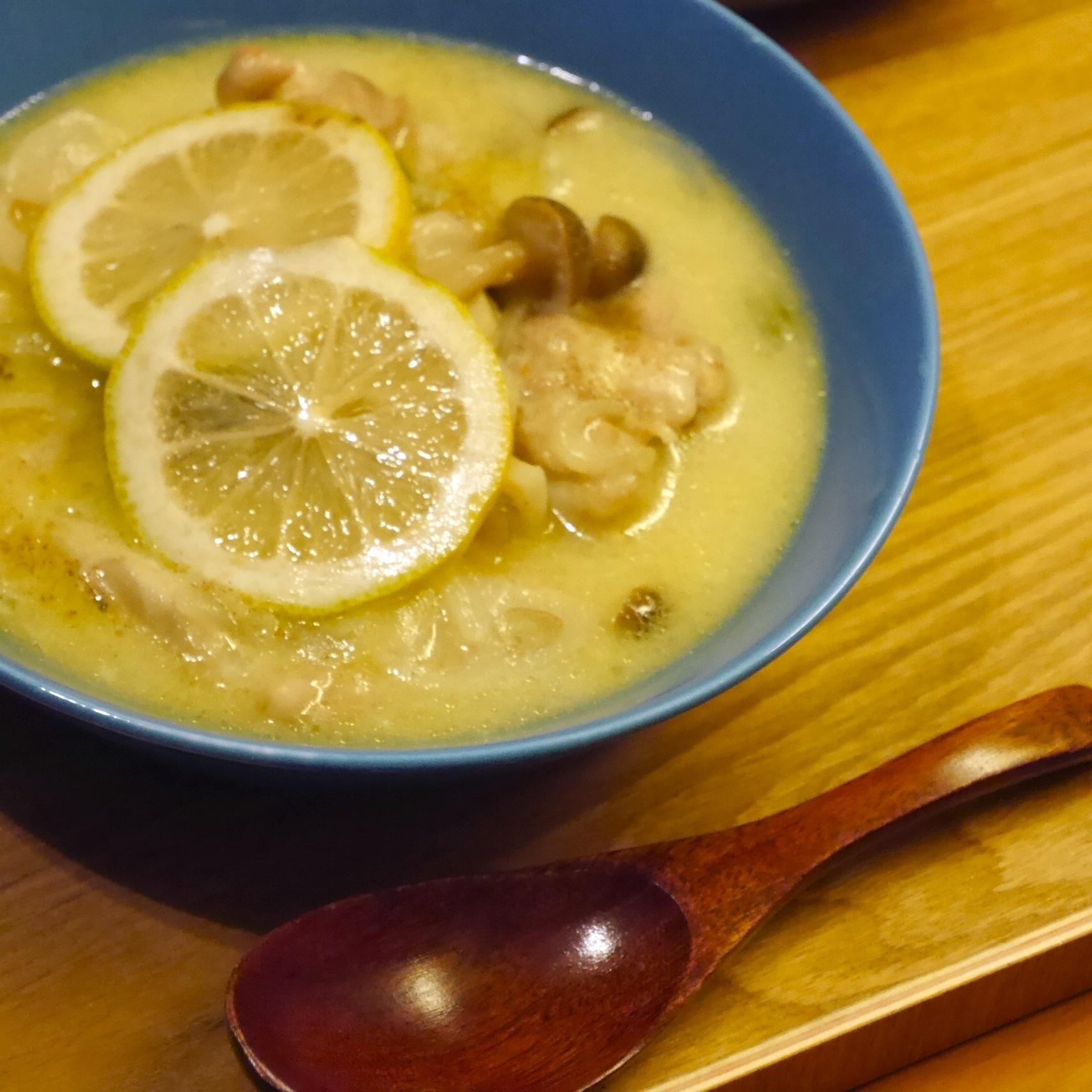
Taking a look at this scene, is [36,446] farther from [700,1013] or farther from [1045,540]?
[1045,540]

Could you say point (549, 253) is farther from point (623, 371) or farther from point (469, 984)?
point (469, 984)

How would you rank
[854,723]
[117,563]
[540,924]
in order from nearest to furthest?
[540,924] < [117,563] < [854,723]

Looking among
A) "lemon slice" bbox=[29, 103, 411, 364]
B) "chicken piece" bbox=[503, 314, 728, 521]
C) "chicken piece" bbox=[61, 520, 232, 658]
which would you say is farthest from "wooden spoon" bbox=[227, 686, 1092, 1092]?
"lemon slice" bbox=[29, 103, 411, 364]

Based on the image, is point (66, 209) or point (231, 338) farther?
point (66, 209)

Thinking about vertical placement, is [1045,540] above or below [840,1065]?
above

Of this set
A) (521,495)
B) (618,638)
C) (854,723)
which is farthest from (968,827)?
(521,495)

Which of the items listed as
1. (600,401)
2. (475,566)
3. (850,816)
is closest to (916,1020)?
(850,816)

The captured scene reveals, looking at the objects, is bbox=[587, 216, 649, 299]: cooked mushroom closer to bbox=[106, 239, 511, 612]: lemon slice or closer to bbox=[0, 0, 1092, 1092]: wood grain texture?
bbox=[106, 239, 511, 612]: lemon slice
